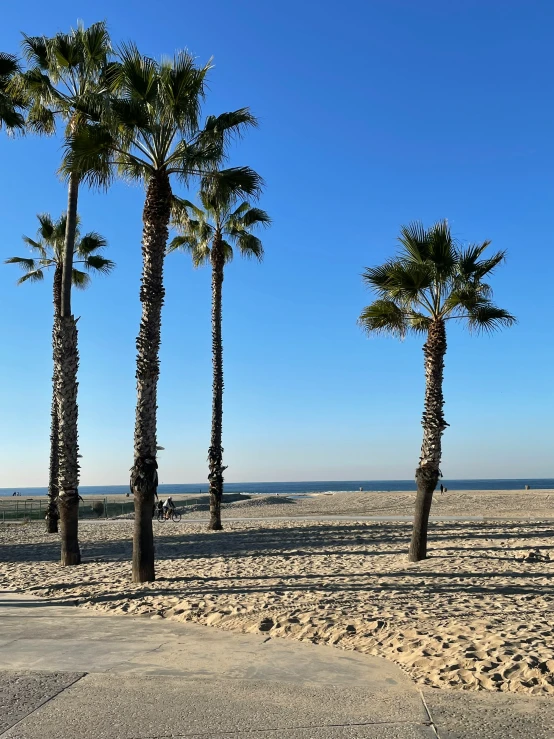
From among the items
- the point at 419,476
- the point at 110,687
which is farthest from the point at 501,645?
the point at 419,476

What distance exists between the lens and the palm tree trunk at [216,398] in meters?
24.3

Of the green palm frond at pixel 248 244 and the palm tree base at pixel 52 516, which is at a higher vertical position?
the green palm frond at pixel 248 244

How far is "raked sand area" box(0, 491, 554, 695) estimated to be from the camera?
667cm

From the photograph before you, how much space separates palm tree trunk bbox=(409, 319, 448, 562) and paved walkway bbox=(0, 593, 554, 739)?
23.1 ft

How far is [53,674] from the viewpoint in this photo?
21.2 feet

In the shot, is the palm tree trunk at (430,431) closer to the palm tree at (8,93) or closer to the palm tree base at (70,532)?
the palm tree base at (70,532)

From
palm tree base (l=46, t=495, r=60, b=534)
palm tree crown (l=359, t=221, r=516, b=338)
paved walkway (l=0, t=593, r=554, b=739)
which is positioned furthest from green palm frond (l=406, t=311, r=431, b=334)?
palm tree base (l=46, t=495, r=60, b=534)

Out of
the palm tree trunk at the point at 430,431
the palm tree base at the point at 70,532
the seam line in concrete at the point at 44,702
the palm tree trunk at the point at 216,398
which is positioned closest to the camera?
the seam line in concrete at the point at 44,702

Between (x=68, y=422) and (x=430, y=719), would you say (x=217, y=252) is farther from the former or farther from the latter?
(x=430, y=719)

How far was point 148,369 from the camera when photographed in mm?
12586

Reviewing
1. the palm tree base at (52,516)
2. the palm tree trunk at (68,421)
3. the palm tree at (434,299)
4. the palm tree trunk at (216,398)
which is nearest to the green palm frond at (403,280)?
the palm tree at (434,299)

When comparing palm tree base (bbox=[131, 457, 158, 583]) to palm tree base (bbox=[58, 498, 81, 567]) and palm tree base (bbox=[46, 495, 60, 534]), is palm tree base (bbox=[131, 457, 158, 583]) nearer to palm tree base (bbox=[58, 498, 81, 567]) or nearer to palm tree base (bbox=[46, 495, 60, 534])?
palm tree base (bbox=[58, 498, 81, 567])

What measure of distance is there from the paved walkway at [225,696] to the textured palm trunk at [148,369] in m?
4.36

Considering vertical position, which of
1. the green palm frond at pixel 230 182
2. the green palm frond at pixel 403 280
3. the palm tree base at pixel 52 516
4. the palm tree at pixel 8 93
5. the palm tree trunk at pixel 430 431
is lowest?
the palm tree base at pixel 52 516
